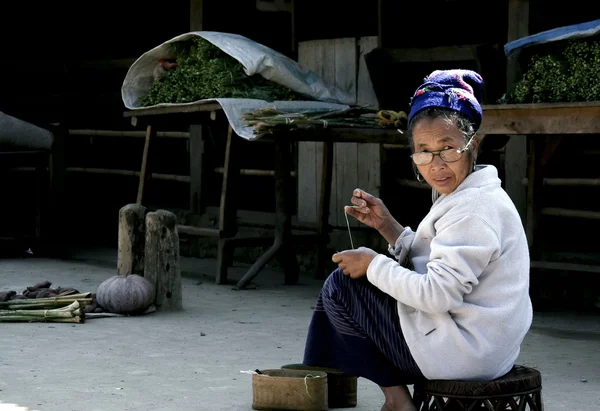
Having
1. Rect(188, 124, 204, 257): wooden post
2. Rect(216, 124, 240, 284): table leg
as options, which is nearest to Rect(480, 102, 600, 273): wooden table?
Rect(216, 124, 240, 284): table leg

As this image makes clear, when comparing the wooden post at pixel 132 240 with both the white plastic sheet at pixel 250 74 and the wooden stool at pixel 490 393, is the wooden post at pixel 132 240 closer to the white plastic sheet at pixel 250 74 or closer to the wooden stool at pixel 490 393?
the white plastic sheet at pixel 250 74

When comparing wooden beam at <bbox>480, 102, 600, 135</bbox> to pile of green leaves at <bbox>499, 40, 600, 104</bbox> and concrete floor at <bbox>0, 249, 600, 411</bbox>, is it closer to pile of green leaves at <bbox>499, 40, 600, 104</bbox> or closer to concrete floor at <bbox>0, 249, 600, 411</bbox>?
pile of green leaves at <bbox>499, 40, 600, 104</bbox>

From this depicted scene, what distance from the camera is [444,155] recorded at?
11.3ft

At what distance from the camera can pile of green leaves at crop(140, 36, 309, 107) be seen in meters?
8.30

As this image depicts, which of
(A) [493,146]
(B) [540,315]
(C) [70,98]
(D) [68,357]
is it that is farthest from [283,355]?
(C) [70,98]

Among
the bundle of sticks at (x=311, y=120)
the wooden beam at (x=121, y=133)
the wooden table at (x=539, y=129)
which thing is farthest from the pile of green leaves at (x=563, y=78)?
the wooden beam at (x=121, y=133)

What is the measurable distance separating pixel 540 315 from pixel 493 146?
1.38m

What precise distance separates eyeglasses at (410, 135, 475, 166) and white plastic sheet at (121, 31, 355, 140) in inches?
167

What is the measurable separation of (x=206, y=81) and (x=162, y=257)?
1.91 metres

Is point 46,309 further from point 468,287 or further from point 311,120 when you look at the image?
point 468,287

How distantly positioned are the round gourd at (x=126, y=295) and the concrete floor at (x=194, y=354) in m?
0.09

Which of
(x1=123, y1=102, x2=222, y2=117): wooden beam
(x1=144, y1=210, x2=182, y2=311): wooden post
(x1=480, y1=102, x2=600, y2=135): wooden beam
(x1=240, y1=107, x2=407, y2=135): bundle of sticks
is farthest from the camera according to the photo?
(x1=123, y1=102, x2=222, y2=117): wooden beam

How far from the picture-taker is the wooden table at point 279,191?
784 centimetres

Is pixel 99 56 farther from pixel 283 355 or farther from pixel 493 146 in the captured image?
pixel 283 355
